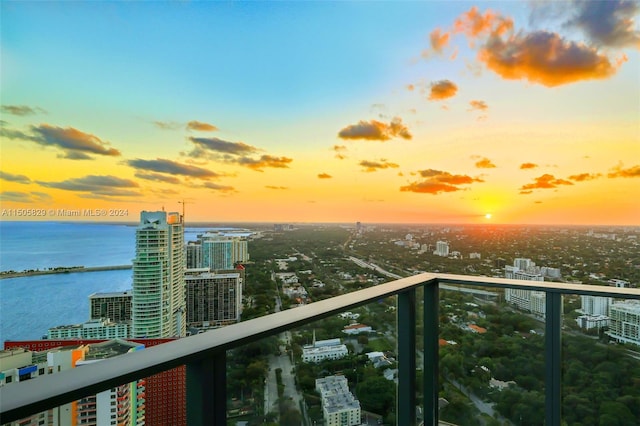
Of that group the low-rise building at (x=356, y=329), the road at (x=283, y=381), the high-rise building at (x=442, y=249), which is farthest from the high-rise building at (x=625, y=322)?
the high-rise building at (x=442, y=249)

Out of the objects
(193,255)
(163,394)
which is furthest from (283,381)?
(193,255)

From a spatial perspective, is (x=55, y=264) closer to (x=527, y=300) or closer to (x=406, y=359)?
(x=406, y=359)

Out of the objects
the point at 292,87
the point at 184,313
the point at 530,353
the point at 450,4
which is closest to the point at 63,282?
the point at 184,313

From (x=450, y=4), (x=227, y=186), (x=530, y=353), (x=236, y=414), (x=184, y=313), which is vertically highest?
(x=450, y=4)

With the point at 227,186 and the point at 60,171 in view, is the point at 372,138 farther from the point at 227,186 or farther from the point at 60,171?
the point at 60,171

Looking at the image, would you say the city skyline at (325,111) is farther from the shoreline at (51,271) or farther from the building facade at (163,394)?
the building facade at (163,394)

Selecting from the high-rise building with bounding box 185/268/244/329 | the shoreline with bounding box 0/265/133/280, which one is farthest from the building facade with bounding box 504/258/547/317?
the shoreline with bounding box 0/265/133/280
